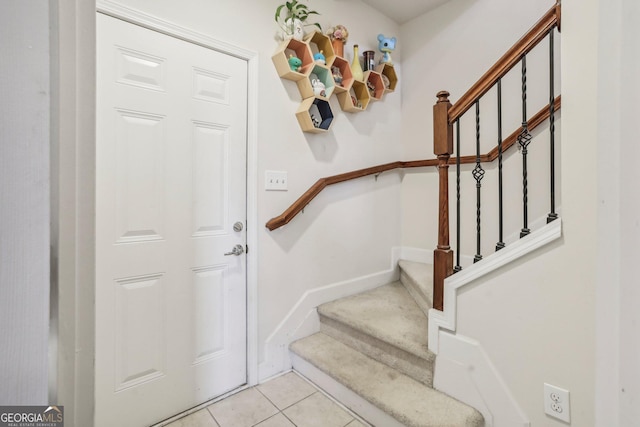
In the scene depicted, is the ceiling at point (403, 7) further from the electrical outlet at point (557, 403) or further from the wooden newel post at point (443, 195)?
the electrical outlet at point (557, 403)

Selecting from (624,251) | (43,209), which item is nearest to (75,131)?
(43,209)

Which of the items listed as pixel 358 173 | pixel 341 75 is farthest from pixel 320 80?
pixel 358 173

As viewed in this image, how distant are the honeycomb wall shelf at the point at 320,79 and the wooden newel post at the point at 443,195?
0.80 m

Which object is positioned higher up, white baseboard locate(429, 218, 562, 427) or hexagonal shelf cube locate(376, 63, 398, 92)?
hexagonal shelf cube locate(376, 63, 398, 92)

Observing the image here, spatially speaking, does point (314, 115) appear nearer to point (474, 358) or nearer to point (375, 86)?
point (375, 86)

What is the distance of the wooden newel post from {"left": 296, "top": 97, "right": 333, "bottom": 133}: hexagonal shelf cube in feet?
2.56

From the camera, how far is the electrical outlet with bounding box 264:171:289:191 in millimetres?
1786

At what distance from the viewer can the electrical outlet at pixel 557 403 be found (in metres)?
1.06

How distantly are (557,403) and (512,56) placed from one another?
133 centimetres

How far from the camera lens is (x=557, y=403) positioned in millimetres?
1075

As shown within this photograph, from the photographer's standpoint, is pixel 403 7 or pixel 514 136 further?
pixel 403 7

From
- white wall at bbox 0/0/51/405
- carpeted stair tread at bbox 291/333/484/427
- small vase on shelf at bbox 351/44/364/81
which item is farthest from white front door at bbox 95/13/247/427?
white wall at bbox 0/0/51/405

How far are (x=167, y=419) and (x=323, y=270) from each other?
1.17 meters

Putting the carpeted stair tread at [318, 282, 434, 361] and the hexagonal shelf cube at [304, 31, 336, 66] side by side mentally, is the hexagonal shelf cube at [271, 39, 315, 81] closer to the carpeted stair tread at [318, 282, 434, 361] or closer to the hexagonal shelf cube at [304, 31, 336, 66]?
the hexagonal shelf cube at [304, 31, 336, 66]
